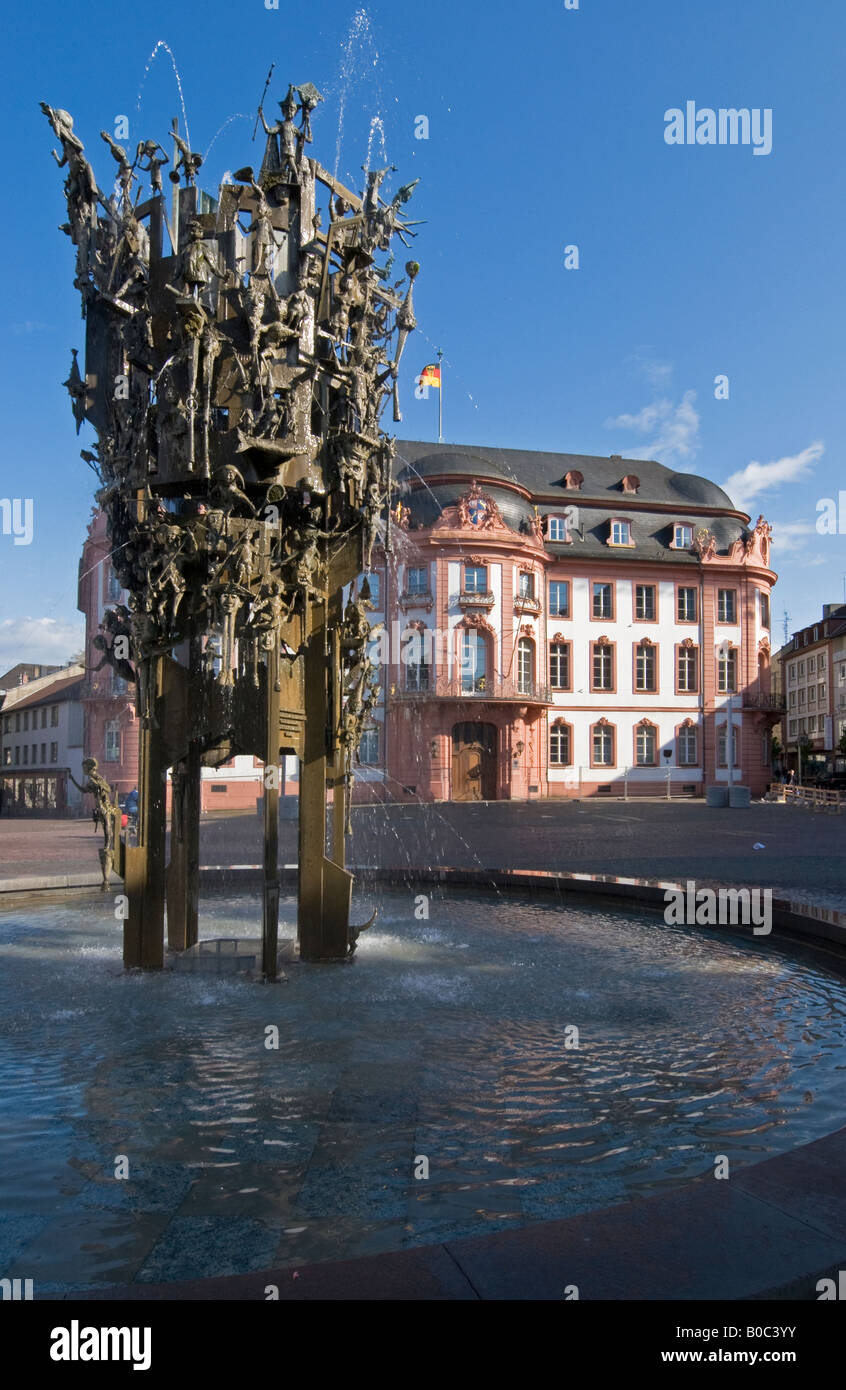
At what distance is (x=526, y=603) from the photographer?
5425cm

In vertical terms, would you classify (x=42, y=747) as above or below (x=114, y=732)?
below

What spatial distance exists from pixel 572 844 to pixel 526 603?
3227cm

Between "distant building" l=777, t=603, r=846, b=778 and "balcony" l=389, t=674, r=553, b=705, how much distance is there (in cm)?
4016

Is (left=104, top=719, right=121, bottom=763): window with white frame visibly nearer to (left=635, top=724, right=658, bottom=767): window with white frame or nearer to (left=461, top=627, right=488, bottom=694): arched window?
(left=461, top=627, right=488, bottom=694): arched window

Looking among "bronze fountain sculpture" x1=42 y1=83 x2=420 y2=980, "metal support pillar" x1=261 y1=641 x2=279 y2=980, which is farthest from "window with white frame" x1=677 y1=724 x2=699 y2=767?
"metal support pillar" x1=261 y1=641 x2=279 y2=980

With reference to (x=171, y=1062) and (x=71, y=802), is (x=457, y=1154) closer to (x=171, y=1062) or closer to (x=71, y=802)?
(x=171, y=1062)

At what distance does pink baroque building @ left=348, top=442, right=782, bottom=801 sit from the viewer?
51.7 m

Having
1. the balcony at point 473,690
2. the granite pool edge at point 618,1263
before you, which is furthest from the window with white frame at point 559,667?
the granite pool edge at point 618,1263

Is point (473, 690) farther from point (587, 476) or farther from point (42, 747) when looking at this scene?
point (42, 747)

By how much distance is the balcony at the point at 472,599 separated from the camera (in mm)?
51781

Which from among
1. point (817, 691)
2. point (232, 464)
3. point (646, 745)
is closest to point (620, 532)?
point (646, 745)

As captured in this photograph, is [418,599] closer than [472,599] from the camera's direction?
No

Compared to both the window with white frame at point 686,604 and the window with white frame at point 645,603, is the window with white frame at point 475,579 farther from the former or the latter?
the window with white frame at point 686,604
